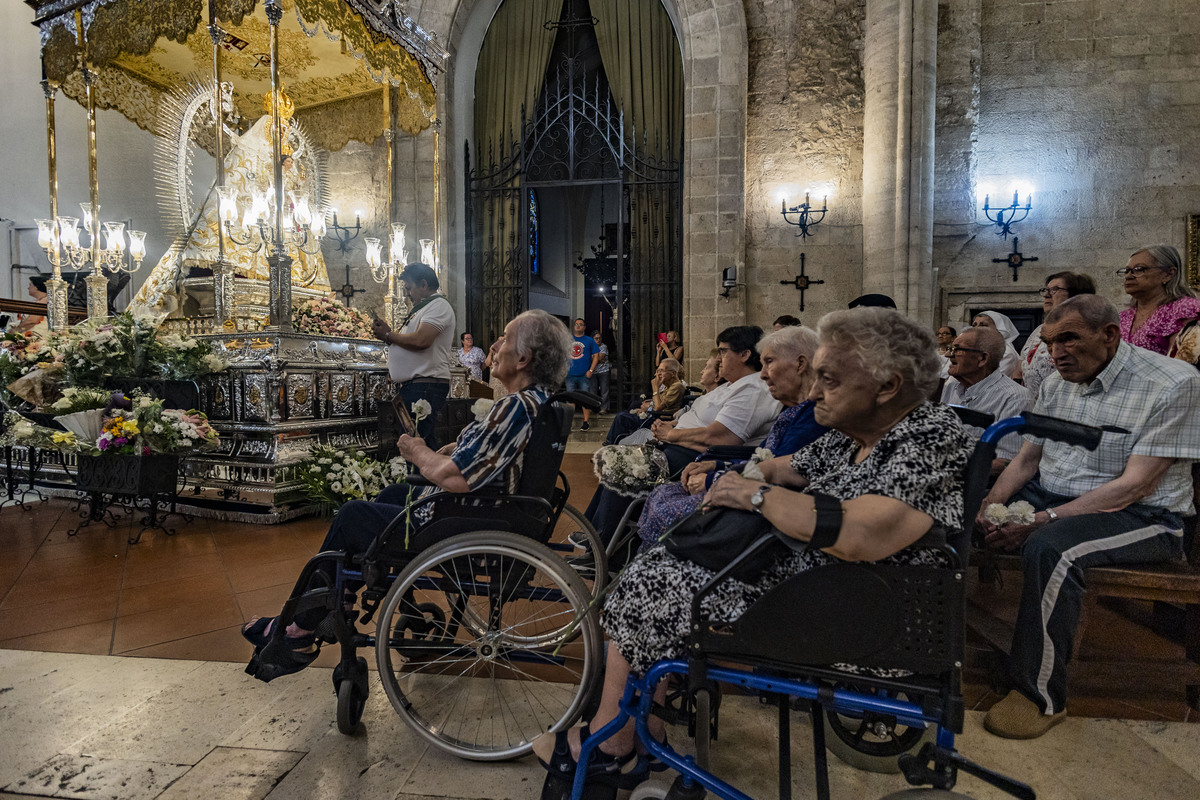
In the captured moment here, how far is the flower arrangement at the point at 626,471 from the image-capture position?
2590 mm

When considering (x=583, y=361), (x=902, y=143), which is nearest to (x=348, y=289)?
(x=583, y=361)

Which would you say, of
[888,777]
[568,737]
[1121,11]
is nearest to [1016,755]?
[888,777]

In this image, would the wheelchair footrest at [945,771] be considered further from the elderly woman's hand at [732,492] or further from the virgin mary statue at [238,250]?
the virgin mary statue at [238,250]

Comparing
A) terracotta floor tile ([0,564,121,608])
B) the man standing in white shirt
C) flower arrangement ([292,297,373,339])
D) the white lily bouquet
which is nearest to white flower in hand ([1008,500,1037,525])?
the white lily bouquet

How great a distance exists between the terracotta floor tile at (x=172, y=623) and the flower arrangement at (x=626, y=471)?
181 cm

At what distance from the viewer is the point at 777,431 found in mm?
2340

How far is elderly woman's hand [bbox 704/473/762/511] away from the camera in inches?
54.2

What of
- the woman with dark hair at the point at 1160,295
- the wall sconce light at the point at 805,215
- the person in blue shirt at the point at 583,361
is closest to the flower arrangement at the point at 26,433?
A: the person in blue shirt at the point at 583,361

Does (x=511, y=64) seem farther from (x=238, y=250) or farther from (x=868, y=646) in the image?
(x=868, y=646)

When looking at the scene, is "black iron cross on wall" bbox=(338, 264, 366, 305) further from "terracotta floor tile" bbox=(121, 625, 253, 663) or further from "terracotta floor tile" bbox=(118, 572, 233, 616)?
"terracotta floor tile" bbox=(121, 625, 253, 663)

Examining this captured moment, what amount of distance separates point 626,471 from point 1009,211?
27.4ft

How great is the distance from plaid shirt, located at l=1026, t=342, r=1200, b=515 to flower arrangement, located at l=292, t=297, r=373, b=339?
5411 mm

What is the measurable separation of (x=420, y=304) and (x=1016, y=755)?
13.2 feet

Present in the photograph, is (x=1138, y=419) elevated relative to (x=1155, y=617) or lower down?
elevated
